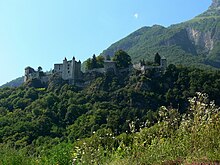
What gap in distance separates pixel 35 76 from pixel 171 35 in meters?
117

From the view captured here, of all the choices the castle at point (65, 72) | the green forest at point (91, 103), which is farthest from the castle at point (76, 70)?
the green forest at point (91, 103)

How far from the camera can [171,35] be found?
7633 inches

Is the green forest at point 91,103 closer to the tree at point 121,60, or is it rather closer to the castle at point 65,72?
the castle at point 65,72

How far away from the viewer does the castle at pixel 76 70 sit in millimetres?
77188

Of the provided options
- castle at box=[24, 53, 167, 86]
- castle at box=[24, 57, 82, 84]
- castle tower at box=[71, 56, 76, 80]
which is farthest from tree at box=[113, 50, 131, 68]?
castle tower at box=[71, 56, 76, 80]

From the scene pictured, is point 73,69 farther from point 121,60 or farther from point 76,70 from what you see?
point 121,60

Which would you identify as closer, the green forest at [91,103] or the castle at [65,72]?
the green forest at [91,103]

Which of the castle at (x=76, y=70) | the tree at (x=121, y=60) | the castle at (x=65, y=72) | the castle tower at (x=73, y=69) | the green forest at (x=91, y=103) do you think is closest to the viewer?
the green forest at (x=91, y=103)

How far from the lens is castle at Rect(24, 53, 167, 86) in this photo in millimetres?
77188

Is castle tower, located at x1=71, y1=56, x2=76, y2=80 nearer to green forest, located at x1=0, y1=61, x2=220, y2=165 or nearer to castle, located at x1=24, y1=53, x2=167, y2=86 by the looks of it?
castle, located at x1=24, y1=53, x2=167, y2=86

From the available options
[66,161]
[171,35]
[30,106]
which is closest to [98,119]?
[30,106]

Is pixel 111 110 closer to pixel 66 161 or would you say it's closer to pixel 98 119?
pixel 98 119

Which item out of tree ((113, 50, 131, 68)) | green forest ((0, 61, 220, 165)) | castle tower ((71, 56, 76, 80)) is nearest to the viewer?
green forest ((0, 61, 220, 165))

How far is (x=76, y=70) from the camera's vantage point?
8469cm
